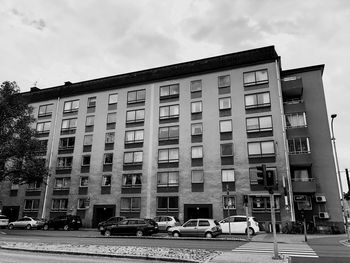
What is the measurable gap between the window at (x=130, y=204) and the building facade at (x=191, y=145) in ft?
0.38

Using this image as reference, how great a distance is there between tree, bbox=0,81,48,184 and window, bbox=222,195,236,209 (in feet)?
65.3

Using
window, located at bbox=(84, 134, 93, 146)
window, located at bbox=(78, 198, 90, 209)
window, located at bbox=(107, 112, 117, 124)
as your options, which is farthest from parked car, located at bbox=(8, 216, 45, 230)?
window, located at bbox=(107, 112, 117, 124)

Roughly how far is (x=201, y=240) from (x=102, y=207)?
18.1m

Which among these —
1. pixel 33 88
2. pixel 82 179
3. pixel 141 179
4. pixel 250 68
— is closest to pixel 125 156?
pixel 141 179

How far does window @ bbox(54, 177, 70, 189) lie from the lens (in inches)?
1505

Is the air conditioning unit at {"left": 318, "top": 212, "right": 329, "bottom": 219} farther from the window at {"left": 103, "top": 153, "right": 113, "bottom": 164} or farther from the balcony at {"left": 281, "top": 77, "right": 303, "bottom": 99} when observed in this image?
the window at {"left": 103, "top": 153, "right": 113, "bottom": 164}

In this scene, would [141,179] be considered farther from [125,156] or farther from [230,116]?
[230,116]

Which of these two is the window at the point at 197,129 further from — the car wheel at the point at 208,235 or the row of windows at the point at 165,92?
the car wheel at the point at 208,235

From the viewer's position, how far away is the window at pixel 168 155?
34.5m

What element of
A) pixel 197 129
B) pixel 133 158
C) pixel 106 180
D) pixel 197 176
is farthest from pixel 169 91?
pixel 106 180

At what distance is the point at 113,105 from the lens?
3978cm

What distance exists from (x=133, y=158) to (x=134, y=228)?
13.0 meters

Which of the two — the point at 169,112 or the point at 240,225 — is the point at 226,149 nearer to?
the point at 169,112

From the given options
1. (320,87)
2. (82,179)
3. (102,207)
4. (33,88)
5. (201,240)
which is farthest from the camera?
(33,88)
